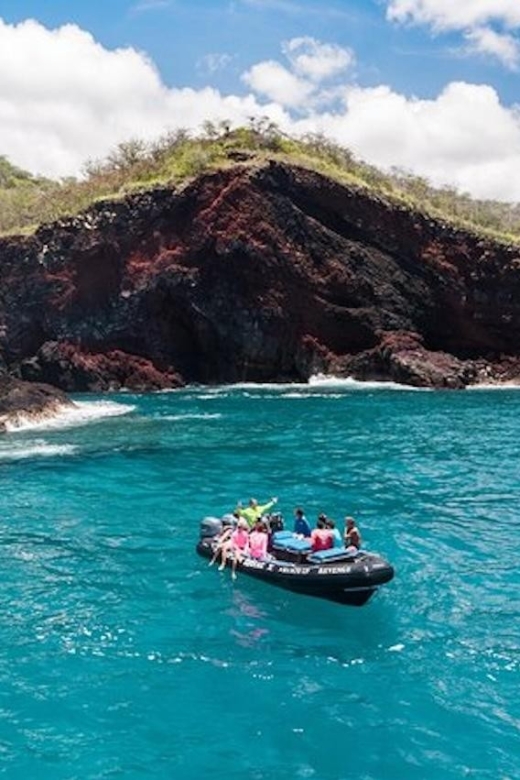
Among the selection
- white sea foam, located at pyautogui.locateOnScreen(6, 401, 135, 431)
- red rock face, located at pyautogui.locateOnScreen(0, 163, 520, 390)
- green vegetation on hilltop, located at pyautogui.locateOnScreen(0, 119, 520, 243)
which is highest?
green vegetation on hilltop, located at pyautogui.locateOnScreen(0, 119, 520, 243)

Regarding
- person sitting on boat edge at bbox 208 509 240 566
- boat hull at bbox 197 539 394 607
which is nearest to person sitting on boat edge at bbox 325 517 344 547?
boat hull at bbox 197 539 394 607

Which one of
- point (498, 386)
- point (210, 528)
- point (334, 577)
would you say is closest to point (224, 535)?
point (210, 528)

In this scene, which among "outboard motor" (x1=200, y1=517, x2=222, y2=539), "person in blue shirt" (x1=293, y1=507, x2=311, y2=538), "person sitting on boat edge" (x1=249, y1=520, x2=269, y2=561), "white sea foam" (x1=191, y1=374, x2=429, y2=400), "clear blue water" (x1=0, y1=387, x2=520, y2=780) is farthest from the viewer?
"white sea foam" (x1=191, y1=374, x2=429, y2=400)

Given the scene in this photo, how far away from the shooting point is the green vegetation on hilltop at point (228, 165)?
73.9 meters

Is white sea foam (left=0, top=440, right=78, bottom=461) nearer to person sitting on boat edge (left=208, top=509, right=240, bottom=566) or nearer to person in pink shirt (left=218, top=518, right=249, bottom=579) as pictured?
person sitting on boat edge (left=208, top=509, right=240, bottom=566)

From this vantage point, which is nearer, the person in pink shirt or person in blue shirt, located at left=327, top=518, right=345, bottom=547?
person in blue shirt, located at left=327, top=518, right=345, bottom=547

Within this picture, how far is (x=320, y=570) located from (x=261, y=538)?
2.51m

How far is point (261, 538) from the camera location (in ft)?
67.4

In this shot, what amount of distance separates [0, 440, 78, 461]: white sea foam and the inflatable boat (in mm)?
17812

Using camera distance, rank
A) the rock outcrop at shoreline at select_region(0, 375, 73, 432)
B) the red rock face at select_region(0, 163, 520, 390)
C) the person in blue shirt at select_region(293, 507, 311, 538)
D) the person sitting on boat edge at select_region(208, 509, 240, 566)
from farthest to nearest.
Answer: the red rock face at select_region(0, 163, 520, 390)
the rock outcrop at shoreline at select_region(0, 375, 73, 432)
the person in blue shirt at select_region(293, 507, 311, 538)
the person sitting on boat edge at select_region(208, 509, 240, 566)

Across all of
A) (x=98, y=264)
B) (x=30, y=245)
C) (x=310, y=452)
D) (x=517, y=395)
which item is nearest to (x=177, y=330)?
(x=98, y=264)

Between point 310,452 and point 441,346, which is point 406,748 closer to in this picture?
point 310,452

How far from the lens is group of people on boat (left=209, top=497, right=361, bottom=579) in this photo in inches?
781

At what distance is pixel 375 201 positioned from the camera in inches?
2820
